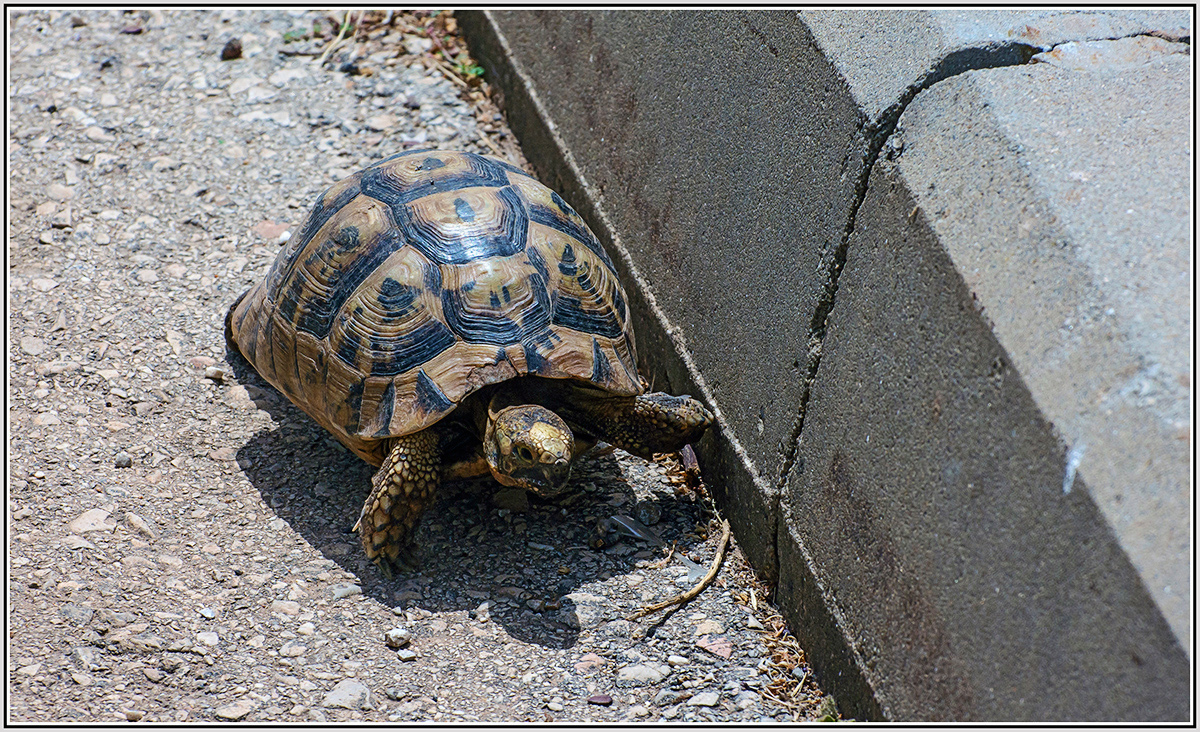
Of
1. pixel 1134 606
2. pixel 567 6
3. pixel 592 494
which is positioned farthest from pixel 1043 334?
pixel 567 6

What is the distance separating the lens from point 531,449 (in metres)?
3.07

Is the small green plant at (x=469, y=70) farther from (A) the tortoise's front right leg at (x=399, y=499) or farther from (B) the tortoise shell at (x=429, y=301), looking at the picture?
(A) the tortoise's front right leg at (x=399, y=499)

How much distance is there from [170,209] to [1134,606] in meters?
4.28

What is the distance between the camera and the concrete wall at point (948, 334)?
2006 millimetres

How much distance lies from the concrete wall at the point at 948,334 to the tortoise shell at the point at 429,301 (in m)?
0.51

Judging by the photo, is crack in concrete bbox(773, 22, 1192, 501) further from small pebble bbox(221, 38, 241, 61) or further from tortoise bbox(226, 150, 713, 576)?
small pebble bbox(221, 38, 241, 61)

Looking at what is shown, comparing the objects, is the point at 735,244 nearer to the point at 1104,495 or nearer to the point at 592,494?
the point at 592,494

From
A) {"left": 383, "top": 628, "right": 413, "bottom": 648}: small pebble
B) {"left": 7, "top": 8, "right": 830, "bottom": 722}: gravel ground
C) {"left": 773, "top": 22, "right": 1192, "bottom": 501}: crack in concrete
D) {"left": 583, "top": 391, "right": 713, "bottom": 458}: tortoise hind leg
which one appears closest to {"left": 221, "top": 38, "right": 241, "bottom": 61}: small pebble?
{"left": 7, "top": 8, "right": 830, "bottom": 722}: gravel ground

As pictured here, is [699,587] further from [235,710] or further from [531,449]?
[235,710]

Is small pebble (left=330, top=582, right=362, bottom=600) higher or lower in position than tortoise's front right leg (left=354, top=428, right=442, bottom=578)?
lower

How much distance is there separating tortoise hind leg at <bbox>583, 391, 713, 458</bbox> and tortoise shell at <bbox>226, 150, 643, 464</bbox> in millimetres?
97

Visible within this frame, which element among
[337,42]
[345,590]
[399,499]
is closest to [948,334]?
[399,499]

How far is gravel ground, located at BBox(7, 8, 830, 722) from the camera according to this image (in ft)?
9.60

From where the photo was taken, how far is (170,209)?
15.8ft
